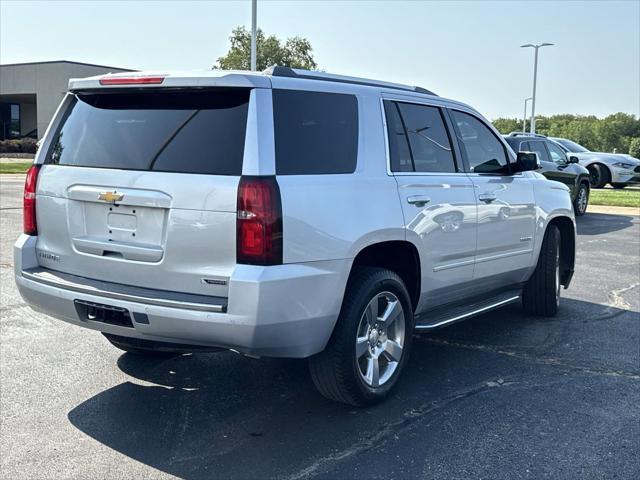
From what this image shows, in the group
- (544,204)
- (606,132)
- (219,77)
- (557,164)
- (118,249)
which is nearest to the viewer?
(219,77)

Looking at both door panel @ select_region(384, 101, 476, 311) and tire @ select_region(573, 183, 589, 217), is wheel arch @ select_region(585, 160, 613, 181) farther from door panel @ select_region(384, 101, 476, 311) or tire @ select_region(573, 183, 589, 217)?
door panel @ select_region(384, 101, 476, 311)

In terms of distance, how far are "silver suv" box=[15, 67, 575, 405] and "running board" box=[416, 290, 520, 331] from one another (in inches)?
2.2

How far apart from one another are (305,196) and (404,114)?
140 cm

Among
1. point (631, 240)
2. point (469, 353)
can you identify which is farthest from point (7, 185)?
point (469, 353)

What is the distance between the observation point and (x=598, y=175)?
76.8 feet

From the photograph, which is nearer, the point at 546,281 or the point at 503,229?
the point at 503,229

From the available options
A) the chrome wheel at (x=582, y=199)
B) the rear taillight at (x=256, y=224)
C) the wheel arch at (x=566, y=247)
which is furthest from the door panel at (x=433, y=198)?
the chrome wheel at (x=582, y=199)

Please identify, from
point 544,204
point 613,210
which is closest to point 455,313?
point 544,204

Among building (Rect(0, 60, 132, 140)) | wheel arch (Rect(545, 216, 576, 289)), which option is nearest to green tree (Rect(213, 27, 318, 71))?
building (Rect(0, 60, 132, 140))

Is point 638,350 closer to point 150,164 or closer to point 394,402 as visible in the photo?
point 394,402

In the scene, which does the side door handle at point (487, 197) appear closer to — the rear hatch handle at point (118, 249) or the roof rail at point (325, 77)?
the roof rail at point (325, 77)

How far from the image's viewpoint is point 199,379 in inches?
191

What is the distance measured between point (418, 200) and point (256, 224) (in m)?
1.47

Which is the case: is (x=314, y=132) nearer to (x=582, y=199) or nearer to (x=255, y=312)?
(x=255, y=312)
